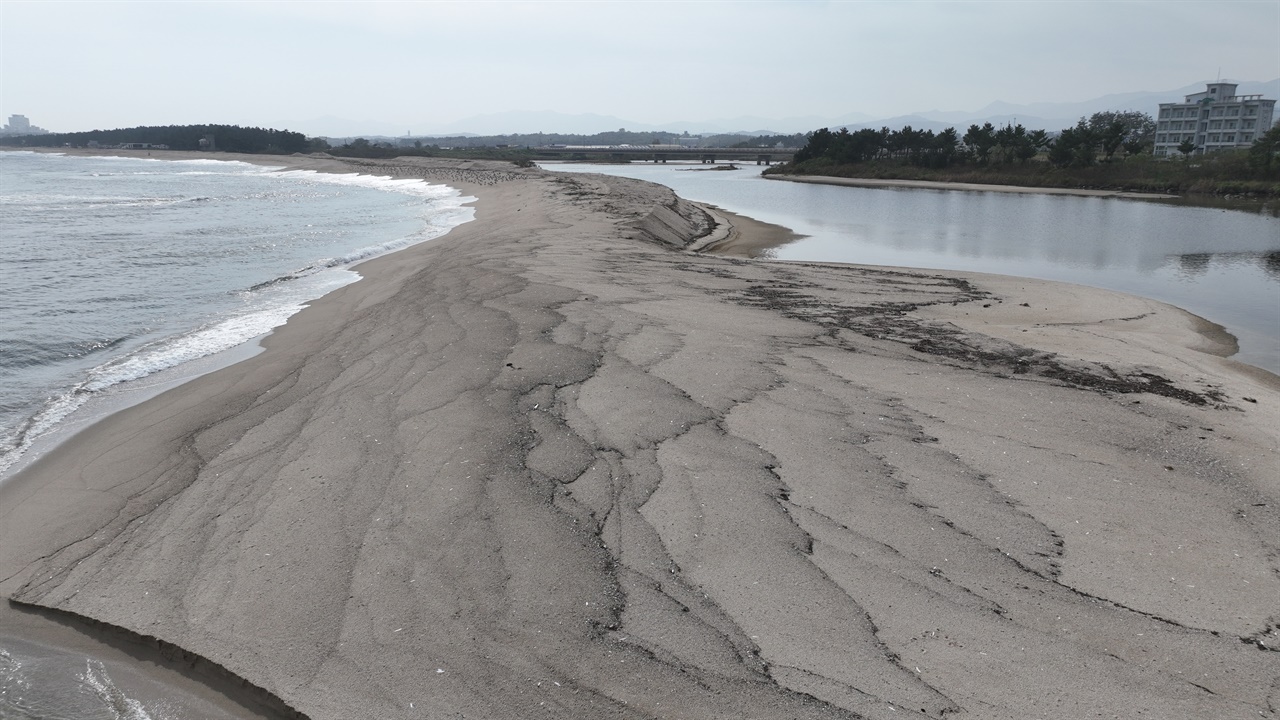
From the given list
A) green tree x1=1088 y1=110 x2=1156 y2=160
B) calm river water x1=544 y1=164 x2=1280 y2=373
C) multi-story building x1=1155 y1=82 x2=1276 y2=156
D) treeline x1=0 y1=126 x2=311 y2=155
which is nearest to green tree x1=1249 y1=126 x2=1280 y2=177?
calm river water x1=544 y1=164 x2=1280 y2=373

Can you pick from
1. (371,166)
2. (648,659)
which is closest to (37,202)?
(648,659)

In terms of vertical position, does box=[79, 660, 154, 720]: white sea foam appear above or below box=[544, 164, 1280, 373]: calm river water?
below

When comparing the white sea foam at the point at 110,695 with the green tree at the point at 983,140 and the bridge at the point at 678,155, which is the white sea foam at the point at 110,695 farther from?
the bridge at the point at 678,155

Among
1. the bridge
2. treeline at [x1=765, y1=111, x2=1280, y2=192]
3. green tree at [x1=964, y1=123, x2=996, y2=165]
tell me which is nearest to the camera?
treeline at [x1=765, y1=111, x2=1280, y2=192]

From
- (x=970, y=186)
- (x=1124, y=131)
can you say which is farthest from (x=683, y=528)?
(x=1124, y=131)

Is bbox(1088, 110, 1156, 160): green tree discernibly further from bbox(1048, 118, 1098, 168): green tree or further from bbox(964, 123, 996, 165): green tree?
bbox(964, 123, 996, 165): green tree
